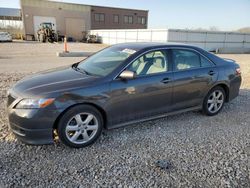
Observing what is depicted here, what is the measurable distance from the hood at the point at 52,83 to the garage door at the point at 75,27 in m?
37.4

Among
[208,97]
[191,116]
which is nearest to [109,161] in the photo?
[191,116]

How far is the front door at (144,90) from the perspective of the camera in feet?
10.9

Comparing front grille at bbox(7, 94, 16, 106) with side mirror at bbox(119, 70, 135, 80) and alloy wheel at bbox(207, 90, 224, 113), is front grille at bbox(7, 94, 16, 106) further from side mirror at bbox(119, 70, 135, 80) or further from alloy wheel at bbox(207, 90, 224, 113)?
alloy wheel at bbox(207, 90, 224, 113)

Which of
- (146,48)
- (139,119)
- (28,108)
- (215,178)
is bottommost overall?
(215,178)

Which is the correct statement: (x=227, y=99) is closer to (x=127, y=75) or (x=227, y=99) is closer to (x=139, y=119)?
(x=139, y=119)

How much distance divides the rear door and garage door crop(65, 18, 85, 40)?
37.4m

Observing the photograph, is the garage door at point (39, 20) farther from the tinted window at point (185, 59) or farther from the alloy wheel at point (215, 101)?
the alloy wheel at point (215, 101)

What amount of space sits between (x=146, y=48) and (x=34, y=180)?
2558mm

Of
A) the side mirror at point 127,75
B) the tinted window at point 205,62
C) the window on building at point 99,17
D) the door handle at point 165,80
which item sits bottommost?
the door handle at point 165,80

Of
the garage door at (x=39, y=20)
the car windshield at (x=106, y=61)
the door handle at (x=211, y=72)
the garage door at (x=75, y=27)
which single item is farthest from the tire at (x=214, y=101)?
the garage door at (x=75, y=27)

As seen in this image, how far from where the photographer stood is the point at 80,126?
315 cm

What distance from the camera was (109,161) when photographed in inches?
115

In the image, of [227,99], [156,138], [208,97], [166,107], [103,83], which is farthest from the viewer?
[227,99]

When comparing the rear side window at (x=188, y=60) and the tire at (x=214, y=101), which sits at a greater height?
the rear side window at (x=188, y=60)
